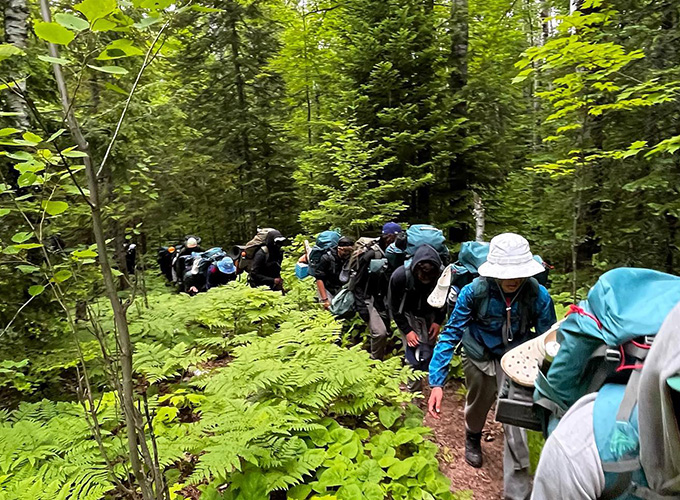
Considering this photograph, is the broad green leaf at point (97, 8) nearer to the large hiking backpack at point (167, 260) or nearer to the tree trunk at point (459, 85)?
the tree trunk at point (459, 85)

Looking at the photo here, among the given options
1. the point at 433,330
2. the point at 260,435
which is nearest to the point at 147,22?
the point at 260,435

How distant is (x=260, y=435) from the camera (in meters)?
3.12

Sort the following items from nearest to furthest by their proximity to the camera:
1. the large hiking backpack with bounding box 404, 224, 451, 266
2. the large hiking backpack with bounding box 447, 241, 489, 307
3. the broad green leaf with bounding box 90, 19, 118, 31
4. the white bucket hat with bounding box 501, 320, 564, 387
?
the broad green leaf with bounding box 90, 19, 118, 31 < the white bucket hat with bounding box 501, 320, 564, 387 < the large hiking backpack with bounding box 447, 241, 489, 307 < the large hiking backpack with bounding box 404, 224, 451, 266

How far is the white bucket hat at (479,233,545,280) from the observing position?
3.38 meters

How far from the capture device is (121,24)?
126cm

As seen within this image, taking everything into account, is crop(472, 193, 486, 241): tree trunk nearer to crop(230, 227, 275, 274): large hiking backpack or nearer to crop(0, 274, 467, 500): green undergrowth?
crop(230, 227, 275, 274): large hiking backpack

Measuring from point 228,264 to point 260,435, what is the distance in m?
7.49

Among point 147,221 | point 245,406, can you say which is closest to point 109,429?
point 245,406

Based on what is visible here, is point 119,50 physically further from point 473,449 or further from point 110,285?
point 473,449

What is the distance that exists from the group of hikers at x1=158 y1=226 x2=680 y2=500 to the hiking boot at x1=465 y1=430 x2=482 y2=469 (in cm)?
1

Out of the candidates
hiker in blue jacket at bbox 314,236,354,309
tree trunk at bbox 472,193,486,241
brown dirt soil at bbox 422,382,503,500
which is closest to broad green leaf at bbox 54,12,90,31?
brown dirt soil at bbox 422,382,503,500

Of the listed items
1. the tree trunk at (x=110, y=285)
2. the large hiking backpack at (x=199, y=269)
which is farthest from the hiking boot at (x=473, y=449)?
the large hiking backpack at (x=199, y=269)

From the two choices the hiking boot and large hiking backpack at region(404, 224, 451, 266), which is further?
large hiking backpack at region(404, 224, 451, 266)

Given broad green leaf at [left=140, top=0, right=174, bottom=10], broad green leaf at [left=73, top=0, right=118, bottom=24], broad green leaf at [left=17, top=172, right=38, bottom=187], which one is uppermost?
broad green leaf at [left=140, top=0, right=174, bottom=10]
